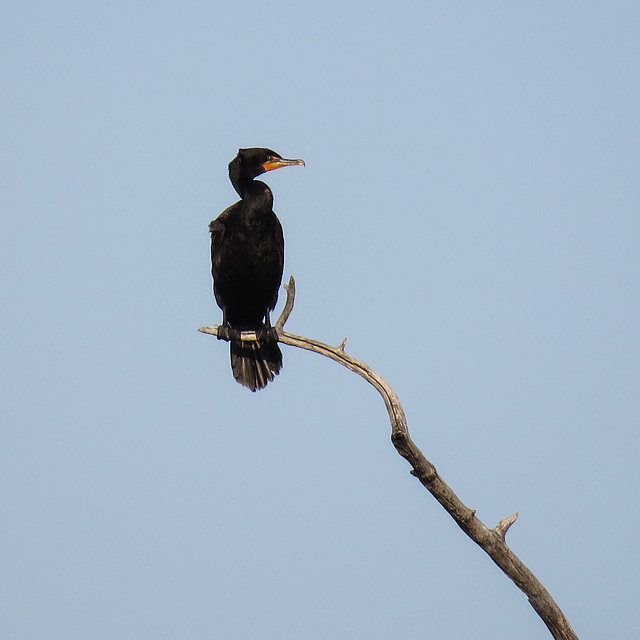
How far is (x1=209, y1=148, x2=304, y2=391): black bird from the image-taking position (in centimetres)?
853

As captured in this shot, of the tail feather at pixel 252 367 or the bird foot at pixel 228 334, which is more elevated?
the bird foot at pixel 228 334

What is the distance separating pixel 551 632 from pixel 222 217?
389cm

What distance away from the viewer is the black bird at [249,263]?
8.53 meters

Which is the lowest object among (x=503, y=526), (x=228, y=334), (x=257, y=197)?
(x=503, y=526)

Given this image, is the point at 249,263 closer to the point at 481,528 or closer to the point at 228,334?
the point at 228,334

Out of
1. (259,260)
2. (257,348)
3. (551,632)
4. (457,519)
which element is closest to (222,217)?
(259,260)

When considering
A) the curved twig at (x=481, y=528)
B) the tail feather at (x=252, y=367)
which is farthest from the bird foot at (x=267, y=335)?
the curved twig at (x=481, y=528)

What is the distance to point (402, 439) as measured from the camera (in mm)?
6160

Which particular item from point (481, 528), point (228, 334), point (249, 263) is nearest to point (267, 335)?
point (228, 334)

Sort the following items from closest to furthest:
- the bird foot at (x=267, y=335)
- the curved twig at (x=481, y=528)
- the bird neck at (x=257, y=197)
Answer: the curved twig at (x=481, y=528) < the bird neck at (x=257, y=197) < the bird foot at (x=267, y=335)

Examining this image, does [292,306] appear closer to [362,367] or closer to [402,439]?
[362,367]

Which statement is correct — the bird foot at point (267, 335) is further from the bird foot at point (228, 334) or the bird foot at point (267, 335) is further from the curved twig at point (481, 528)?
the curved twig at point (481, 528)

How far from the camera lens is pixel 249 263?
8.58 metres

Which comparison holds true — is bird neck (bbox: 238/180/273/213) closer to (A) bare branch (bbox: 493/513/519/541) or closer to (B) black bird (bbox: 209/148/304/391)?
(B) black bird (bbox: 209/148/304/391)
